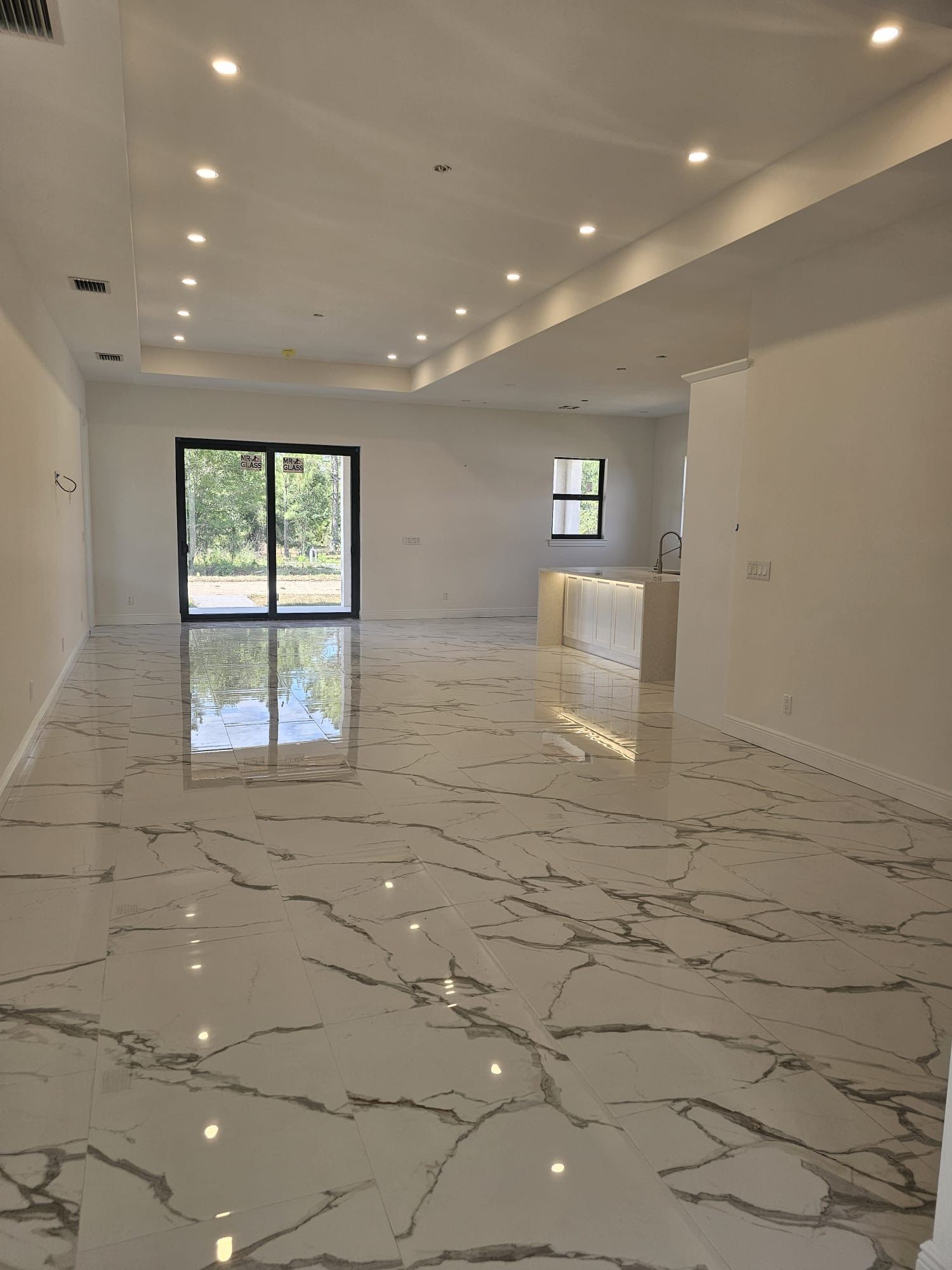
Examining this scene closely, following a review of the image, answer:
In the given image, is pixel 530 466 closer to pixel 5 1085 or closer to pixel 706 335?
pixel 706 335

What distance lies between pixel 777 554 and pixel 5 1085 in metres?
4.32

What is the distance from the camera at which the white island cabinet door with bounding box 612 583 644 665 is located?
771 cm

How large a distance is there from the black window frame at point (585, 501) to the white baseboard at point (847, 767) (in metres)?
6.81

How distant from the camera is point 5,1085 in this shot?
6.24 ft

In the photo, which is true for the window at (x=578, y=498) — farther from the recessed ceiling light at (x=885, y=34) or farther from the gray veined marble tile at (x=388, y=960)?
the gray veined marble tile at (x=388, y=960)

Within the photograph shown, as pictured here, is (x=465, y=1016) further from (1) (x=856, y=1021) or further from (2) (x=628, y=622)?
(2) (x=628, y=622)

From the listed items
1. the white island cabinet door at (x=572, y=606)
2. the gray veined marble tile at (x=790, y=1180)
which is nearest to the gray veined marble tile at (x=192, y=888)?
the gray veined marble tile at (x=790, y=1180)

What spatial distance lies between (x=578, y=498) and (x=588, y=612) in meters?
3.65

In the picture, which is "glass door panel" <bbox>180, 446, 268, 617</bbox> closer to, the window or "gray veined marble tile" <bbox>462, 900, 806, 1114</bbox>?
the window

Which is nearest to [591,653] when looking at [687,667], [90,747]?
[687,667]

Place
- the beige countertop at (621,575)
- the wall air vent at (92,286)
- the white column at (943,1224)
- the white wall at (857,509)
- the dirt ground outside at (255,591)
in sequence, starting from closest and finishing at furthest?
the white column at (943,1224)
the white wall at (857,509)
the wall air vent at (92,286)
the beige countertop at (621,575)
the dirt ground outside at (255,591)

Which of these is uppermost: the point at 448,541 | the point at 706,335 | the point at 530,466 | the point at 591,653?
the point at 706,335

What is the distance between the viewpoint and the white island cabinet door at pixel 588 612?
8.64 m

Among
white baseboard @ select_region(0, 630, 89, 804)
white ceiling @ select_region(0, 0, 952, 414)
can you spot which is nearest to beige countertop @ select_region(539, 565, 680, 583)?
white ceiling @ select_region(0, 0, 952, 414)
